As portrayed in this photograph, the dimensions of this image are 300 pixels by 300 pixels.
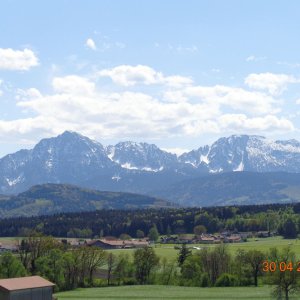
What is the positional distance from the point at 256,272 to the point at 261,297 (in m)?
24.0

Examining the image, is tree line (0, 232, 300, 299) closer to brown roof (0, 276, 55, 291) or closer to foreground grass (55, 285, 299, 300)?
foreground grass (55, 285, 299, 300)

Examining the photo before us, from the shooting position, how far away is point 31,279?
84.3 m

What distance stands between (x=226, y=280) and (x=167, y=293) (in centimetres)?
1776

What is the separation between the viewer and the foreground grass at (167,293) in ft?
319

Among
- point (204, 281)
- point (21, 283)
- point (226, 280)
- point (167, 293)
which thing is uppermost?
point (21, 283)

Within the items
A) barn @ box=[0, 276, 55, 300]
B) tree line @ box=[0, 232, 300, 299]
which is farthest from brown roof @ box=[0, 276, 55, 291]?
tree line @ box=[0, 232, 300, 299]

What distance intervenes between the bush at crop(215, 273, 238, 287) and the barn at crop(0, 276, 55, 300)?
1728 inches

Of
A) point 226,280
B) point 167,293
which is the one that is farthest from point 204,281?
point 167,293

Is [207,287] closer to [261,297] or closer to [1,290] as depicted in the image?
[261,297]

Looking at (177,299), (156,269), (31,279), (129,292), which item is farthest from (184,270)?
(31,279)

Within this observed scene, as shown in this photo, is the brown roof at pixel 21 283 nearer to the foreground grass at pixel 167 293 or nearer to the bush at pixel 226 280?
the foreground grass at pixel 167 293

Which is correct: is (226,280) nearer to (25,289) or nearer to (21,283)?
(21,283)

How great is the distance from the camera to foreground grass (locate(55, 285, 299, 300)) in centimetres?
9731

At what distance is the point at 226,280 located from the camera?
117750 mm
